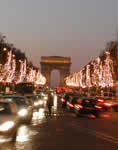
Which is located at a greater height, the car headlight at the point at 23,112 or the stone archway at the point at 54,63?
the stone archway at the point at 54,63

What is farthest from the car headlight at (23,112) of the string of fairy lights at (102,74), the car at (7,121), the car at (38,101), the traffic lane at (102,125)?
the string of fairy lights at (102,74)

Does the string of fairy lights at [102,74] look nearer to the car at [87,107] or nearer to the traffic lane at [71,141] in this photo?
the car at [87,107]

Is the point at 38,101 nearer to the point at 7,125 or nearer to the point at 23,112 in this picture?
the point at 23,112

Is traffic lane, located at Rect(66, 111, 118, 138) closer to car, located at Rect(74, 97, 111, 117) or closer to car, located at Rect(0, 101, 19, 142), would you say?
car, located at Rect(74, 97, 111, 117)

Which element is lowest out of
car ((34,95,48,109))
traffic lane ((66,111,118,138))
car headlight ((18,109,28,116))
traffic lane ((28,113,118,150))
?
traffic lane ((28,113,118,150))

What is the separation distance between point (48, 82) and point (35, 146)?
150 m

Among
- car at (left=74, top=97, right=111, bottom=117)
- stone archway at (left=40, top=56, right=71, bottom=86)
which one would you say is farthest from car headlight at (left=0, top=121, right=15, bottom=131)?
stone archway at (left=40, top=56, right=71, bottom=86)

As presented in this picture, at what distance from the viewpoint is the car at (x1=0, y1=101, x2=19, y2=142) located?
33.8 ft

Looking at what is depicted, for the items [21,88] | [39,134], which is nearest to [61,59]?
[21,88]

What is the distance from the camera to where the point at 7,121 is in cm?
1062

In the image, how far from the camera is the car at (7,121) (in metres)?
10.3

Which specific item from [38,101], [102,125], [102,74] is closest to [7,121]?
[102,125]

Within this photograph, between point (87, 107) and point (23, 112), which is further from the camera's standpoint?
point (87, 107)

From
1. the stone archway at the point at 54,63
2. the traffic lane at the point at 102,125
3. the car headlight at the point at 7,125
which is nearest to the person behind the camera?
the car headlight at the point at 7,125
